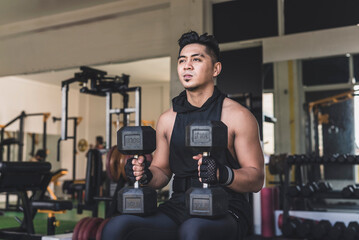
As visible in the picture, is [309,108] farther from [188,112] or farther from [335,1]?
[188,112]

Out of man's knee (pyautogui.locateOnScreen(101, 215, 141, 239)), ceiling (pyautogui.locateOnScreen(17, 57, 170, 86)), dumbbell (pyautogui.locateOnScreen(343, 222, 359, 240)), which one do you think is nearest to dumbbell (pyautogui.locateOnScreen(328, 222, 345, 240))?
dumbbell (pyautogui.locateOnScreen(343, 222, 359, 240))

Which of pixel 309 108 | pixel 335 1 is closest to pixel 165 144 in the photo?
pixel 335 1

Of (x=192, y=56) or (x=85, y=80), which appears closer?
(x=192, y=56)

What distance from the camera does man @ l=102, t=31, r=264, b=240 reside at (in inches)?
50.1

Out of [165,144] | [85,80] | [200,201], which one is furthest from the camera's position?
[85,80]

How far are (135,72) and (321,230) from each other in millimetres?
6141

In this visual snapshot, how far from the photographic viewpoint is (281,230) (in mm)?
3654

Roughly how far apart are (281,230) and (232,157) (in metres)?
2.46

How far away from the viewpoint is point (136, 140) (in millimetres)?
1341

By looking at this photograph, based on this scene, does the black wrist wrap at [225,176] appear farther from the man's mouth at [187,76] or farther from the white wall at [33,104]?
the white wall at [33,104]

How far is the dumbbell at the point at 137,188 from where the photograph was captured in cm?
131

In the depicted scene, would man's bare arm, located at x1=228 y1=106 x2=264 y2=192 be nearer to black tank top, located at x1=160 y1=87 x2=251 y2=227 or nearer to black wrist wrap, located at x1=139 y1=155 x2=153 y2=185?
black tank top, located at x1=160 y1=87 x2=251 y2=227

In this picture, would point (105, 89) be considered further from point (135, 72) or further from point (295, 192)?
point (135, 72)

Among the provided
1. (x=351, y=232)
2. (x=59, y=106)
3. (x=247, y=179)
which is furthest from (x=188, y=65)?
(x=59, y=106)
